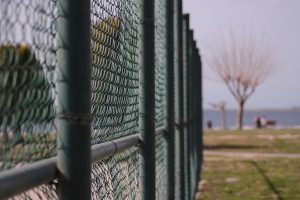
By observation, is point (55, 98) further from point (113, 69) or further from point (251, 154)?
point (251, 154)

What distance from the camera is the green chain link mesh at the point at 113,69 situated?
2.14 metres

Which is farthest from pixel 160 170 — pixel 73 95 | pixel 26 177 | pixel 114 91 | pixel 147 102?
pixel 26 177

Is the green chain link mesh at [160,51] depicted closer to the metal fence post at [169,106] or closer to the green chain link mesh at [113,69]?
the metal fence post at [169,106]

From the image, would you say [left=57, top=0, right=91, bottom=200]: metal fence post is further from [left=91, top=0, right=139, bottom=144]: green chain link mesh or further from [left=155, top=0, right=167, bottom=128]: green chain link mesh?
[left=155, top=0, right=167, bottom=128]: green chain link mesh

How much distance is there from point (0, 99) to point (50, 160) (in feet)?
1.21

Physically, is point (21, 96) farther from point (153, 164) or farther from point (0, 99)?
point (153, 164)

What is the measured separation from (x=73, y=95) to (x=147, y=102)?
4.83 ft

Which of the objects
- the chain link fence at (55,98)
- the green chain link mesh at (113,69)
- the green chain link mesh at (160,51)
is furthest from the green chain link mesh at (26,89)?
the green chain link mesh at (160,51)

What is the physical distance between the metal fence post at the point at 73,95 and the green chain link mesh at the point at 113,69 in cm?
52

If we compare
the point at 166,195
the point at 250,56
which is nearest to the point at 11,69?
the point at 166,195

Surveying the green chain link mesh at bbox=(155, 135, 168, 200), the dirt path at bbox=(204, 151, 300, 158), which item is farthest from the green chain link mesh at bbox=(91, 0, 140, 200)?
the dirt path at bbox=(204, 151, 300, 158)

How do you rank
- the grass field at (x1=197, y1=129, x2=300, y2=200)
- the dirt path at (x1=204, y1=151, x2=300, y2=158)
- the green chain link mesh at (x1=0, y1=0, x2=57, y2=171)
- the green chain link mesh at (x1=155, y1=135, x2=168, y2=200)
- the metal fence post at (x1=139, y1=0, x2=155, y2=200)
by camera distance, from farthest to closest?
the dirt path at (x1=204, y1=151, x2=300, y2=158) → the grass field at (x1=197, y1=129, x2=300, y2=200) → the green chain link mesh at (x1=155, y1=135, x2=168, y2=200) → the metal fence post at (x1=139, y1=0, x2=155, y2=200) → the green chain link mesh at (x1=0, y1=0, x2=57, y2=171)

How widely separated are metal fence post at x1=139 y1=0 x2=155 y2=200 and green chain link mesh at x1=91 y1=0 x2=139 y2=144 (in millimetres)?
84

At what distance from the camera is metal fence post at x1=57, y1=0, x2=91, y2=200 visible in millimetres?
1466
